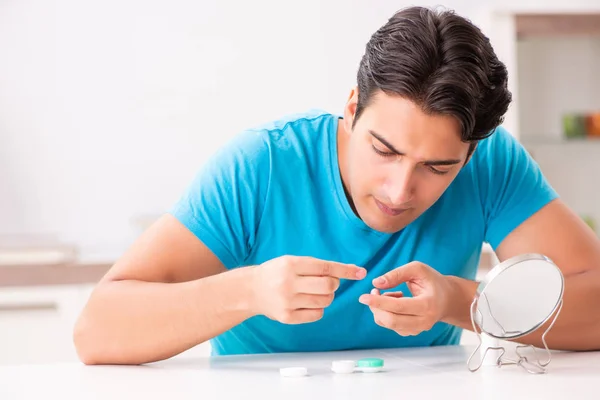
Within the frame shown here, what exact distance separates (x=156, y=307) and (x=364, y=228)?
16.9 inches

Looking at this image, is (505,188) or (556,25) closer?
(505,188)

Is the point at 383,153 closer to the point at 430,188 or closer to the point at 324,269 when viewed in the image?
the point at 430,188

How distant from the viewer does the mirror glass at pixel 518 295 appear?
128 cm

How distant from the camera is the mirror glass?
1.28 meters

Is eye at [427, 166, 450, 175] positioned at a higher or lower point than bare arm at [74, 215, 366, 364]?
higher

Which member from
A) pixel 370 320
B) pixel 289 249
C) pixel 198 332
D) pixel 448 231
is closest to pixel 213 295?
pixel 198 332

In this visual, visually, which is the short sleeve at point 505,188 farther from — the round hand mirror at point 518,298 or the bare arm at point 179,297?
the bare arm at point 179,297

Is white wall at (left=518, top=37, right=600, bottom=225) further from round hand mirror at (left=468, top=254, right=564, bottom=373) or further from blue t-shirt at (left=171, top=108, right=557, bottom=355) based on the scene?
round hand mirror at (left=468, top=254, right=564, bottom=373)

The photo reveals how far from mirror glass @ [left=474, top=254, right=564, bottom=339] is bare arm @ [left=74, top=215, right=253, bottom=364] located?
38 centimetres

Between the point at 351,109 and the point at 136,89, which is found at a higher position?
the point at 136,89

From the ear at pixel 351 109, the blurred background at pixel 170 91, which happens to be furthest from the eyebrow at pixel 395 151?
the blurred background at pixel 170 91

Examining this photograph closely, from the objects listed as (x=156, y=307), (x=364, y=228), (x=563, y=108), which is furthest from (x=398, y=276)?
(x=563, y=108)

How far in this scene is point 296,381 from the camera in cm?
120

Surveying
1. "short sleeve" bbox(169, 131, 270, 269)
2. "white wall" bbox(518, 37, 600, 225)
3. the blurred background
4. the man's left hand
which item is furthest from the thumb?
"white wall" bbox(518, 37, 600, 225)
